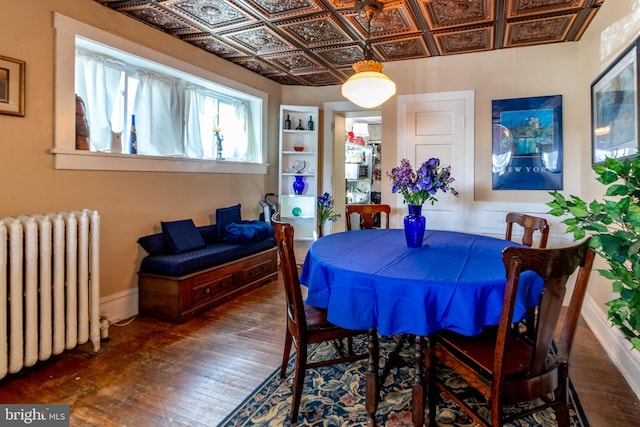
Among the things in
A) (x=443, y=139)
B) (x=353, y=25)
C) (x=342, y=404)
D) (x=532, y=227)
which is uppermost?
(x=353, y=25)

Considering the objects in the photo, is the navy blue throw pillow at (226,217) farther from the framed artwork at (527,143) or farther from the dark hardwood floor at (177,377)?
the framed artwork at (527,143)

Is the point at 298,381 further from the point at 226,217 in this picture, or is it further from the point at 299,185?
the point at 299,185

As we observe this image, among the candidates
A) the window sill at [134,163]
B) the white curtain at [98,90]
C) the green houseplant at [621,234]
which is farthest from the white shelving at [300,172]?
the green houseplant at [621,234]

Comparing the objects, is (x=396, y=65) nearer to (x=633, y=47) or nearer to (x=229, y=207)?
(x=633, y=47)

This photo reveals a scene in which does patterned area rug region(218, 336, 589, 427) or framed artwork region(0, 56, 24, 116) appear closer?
patterned area rug region(218, 336, 589, 427)

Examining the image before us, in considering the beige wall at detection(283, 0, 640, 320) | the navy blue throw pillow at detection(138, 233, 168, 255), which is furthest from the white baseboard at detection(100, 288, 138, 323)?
the beige wall at detection(283, 0, 640, 320)

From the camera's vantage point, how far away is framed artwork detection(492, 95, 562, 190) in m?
3.38

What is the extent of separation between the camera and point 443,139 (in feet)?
12.4

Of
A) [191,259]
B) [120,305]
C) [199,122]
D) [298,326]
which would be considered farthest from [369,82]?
[120,305]

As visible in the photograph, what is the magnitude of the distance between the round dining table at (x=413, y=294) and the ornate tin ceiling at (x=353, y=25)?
203 centimetres

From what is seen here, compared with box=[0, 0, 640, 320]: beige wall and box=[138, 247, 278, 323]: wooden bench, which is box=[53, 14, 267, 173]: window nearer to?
box=[0, 0, 640, 320]: beige wall

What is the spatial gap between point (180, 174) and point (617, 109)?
12.0ft

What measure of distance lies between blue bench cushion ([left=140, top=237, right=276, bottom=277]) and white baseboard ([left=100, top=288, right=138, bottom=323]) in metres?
0.25

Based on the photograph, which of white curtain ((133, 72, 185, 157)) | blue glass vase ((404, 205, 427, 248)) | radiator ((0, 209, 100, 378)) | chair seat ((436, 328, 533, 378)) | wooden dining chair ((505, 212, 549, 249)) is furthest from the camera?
white curtain ((133, 72, 185, 157))
